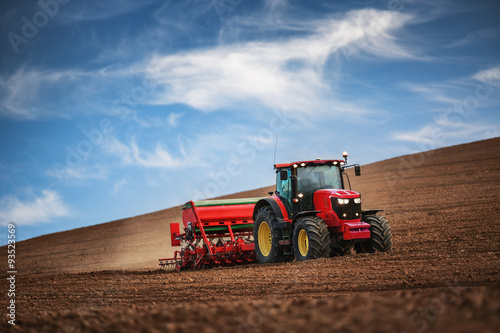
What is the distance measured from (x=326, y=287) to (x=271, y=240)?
4.82 metres

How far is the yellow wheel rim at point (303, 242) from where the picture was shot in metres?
12.1

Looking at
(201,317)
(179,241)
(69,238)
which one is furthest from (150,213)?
(201,317)

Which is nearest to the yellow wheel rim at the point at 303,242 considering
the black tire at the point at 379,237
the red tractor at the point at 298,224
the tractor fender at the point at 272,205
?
the red tractor at the point at 298,224

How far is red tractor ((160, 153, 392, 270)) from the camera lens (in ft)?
39.2

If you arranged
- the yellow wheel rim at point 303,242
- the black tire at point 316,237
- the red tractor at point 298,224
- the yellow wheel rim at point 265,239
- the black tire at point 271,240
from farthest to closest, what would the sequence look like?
the yellow wheel rim at point 265,239
the black tire at point 271,240
the yellow wheel rim at point 303,242
the red tractor at point 298,224
the black tire at point 316,237

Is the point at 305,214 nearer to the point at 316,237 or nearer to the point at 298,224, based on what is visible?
the point at 298,224

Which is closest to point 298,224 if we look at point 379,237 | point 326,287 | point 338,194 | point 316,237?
point 316,237

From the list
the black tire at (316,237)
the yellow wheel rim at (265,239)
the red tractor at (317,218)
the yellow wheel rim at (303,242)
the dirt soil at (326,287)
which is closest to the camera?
the dirt soil at (326,287)

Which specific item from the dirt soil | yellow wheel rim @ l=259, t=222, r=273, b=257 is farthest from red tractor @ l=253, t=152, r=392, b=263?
the dirt soil

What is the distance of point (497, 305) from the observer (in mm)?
4336

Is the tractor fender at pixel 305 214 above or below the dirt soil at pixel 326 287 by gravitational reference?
above

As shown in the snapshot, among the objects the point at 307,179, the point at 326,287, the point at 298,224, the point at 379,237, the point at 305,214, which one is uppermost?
the point at 307,179

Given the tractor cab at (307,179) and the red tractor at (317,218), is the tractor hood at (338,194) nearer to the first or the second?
the red tractor at (317,218)

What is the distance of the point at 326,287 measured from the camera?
8500 millimetres
